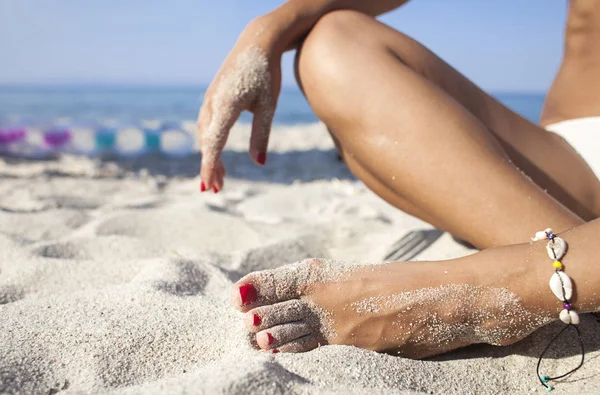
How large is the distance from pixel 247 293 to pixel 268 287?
39 mm

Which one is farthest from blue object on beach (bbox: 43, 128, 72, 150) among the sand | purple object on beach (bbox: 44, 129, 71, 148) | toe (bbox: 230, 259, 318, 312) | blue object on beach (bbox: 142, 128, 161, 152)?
toe (bbox: 230, 259, 318, 312)

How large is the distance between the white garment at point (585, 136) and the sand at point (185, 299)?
15.6 inches

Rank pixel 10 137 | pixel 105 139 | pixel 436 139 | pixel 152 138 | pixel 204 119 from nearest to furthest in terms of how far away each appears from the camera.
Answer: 1. pixel 436 139
2. pixel 204 119
3. pixel 10 137
4. pixel 105 139
5. pixel 152 138

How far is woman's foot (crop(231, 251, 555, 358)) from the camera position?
89 cm

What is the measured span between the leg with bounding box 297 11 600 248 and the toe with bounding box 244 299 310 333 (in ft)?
1.24

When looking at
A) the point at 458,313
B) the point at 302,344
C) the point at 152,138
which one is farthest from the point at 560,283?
the point at 152,138

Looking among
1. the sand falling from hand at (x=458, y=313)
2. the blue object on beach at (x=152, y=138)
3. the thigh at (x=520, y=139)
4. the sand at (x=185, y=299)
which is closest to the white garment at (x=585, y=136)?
the thigh at (x=520, y=139)

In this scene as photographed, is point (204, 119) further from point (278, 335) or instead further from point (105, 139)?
point (105, 139)

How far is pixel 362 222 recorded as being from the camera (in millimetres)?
1976

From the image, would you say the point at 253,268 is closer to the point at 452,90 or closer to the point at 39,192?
the point at 452,90

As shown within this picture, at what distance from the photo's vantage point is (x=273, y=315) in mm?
909

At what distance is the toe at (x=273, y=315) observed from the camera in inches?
35.8

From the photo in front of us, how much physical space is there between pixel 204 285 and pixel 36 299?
14.5 inches

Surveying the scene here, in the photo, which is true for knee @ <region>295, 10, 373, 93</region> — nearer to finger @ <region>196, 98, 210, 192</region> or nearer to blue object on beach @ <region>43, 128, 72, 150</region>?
finger @ <region>196, 98, 210, 192</region>
